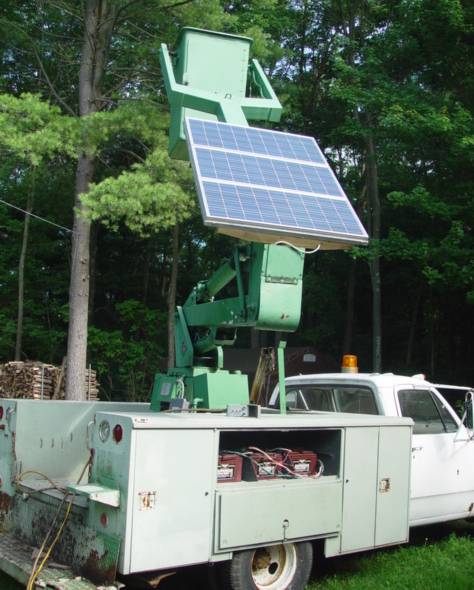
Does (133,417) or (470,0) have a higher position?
(470,0)

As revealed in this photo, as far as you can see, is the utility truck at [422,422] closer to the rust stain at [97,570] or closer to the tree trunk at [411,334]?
the rust stain at [97,570]

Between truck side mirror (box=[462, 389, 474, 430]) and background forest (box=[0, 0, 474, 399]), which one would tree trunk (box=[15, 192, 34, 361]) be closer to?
background forest (box=[0, 0, 474, 399])

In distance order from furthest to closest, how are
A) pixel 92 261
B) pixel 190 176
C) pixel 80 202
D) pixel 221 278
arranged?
1. pixel 92 261
2. pixel 80 202
3. pixel 190 176
4. pixel 221 278

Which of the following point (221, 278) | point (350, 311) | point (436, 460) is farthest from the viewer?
point (350, 311)

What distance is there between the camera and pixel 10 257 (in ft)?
79.8

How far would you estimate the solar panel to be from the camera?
567 centimetres

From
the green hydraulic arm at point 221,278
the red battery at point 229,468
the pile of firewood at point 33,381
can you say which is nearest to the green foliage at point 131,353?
the pile of firewood at point 33,381

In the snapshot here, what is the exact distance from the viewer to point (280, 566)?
5734mm

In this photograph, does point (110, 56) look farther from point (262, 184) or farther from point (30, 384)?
point (262, 184)

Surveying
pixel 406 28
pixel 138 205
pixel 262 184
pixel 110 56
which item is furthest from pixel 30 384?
pixel 406 28

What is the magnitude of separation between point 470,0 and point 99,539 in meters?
17.9

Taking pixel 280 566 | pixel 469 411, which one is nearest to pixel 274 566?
pixel 280 566

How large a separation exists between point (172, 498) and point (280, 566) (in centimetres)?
149

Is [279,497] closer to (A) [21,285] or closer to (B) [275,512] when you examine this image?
(B) [275,512]
